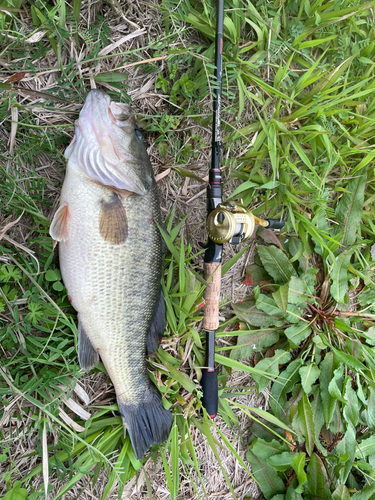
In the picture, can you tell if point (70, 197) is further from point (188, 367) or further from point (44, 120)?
point (188, 367)

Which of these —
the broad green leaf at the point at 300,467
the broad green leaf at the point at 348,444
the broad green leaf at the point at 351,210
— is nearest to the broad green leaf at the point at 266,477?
the broad green leaf at the point at 300,467

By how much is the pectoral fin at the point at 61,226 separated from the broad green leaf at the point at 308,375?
1923 millimetres

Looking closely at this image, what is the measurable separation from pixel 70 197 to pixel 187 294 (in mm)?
863

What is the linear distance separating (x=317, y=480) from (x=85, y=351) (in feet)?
6.48

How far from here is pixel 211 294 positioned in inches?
76.9

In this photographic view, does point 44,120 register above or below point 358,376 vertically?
above

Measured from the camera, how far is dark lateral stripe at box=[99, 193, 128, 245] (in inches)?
64.3

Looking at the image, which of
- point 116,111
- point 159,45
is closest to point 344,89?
point 159,45

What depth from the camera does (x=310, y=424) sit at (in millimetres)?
2318

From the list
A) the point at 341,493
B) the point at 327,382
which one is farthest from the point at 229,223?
the point at 341,493

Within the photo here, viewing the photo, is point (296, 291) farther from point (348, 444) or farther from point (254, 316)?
point (348, 444)

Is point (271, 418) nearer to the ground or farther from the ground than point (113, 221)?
nearer to the ground

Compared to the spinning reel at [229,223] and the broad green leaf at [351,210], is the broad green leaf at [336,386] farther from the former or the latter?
the spinning reel at [229,223]

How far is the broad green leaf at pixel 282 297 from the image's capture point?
2.22m
